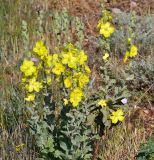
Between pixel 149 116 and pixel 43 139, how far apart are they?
46.4 inches

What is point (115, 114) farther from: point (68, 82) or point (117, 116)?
point (68, 82)

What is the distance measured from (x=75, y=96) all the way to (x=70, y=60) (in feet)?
0.60

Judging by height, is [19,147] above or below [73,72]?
below

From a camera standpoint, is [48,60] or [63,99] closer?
[48,60]

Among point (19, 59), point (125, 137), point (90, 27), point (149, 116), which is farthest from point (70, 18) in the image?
point (125, 137)

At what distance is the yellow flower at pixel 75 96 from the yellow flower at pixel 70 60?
121mm

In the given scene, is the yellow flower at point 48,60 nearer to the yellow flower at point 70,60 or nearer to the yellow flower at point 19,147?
the yellow flower at point 70,60

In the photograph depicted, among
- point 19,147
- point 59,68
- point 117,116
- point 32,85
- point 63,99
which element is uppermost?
point 59,68

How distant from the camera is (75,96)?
2.32m

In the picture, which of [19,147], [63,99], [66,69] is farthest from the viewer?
[19,147]

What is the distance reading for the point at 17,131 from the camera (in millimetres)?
3010

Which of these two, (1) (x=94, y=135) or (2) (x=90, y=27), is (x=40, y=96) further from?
(2) (x=90, y=27)

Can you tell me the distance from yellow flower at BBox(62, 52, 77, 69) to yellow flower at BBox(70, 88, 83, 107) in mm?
121

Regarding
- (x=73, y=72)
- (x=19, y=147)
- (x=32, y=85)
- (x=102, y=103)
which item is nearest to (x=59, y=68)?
(x=73, y=72)
